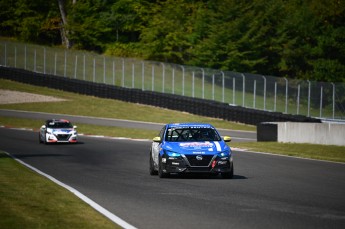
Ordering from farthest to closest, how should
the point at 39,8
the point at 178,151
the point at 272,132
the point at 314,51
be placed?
the point at 39,8
the point at 314,51
the point at 272,132
the point at 178,151

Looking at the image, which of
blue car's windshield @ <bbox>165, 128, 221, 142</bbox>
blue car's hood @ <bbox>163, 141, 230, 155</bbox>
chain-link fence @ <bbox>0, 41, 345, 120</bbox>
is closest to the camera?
blue car's hood @ <bbox>163, 141, 230, 155</bbox>

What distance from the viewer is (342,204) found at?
49.1ft

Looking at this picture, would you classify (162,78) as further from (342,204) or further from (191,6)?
(342,204)

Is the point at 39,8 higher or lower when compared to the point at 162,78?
higher

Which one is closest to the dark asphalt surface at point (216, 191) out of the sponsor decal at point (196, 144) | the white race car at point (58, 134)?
the sponsor decal at point (196, 144)

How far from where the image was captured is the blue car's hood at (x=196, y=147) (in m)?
20.5

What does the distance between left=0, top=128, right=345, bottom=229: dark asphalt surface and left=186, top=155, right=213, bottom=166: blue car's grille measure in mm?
388

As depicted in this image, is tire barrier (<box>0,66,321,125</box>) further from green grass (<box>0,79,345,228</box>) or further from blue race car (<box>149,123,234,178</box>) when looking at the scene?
blue race car (<box>149,123,234,178</box>)

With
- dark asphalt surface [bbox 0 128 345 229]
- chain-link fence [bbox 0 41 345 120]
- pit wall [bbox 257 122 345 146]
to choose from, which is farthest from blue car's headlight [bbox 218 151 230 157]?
chain-link fence [bbox 0 41 345 120]

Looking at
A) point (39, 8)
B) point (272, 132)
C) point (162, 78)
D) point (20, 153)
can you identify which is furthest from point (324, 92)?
point (39, 8)

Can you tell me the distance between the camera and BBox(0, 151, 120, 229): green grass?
11930 millimetres

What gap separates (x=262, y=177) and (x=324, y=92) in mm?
25456

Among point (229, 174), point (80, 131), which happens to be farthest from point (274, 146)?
point (80, 131)

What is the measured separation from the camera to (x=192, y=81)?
2173 inches
